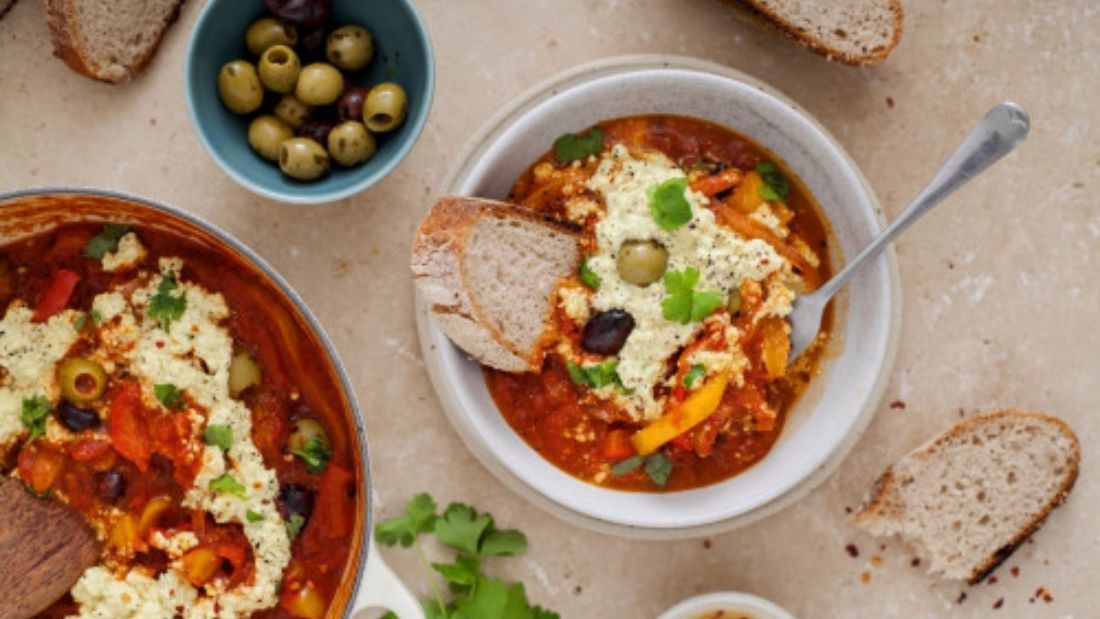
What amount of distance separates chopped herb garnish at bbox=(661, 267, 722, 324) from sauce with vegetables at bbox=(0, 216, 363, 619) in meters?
1.09

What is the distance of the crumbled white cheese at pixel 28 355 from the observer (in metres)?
4.00

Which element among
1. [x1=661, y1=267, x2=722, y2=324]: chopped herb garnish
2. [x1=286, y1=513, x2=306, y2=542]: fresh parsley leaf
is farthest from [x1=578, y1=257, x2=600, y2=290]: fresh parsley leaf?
[x1=286, y1=513, x2=306, y2=542]: fresh parsley leaf

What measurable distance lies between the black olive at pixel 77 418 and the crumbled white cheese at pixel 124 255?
1.51 ft

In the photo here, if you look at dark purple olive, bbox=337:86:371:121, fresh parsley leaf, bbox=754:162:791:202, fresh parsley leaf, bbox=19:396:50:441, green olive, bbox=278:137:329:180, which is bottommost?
fresh parsley leaf, bbox=19:396:50:441

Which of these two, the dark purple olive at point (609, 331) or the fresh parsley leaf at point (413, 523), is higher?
the dark purple olive at point (609, 331)

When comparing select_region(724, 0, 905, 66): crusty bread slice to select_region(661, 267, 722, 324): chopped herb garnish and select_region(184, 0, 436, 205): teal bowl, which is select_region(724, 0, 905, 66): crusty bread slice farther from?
select_region(184, 0, 436, 205): teal bowl

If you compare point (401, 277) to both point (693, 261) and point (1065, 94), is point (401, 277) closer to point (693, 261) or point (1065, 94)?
point (693, 261)

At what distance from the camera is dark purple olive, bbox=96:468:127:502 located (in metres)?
3.98

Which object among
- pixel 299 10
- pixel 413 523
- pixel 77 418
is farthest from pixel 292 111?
pixel 413 523

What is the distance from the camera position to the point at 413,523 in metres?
4.14

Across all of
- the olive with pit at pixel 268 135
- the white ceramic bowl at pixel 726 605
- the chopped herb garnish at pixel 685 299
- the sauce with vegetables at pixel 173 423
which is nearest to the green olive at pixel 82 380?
the sauce with vegetables at pixel 173 423

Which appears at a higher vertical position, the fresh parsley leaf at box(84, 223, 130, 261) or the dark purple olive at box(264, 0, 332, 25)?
the dark purple olive at box(264, 0, 332, 25)

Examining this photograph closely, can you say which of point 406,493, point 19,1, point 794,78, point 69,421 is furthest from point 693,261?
point 19,1

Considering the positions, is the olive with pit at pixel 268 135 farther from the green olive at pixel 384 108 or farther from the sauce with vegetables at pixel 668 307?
the sauce with vegetables at pixel 668 307
